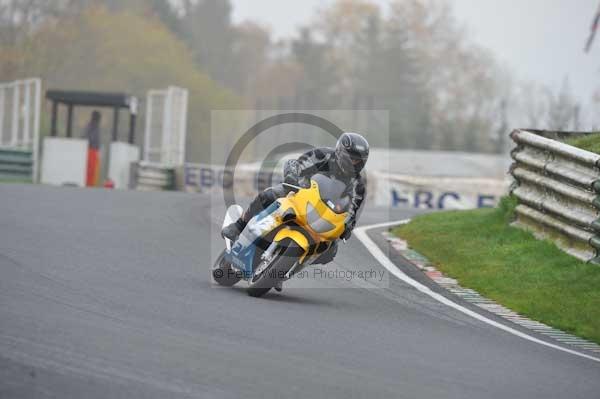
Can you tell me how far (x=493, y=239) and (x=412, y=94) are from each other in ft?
252

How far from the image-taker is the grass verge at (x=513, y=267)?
9469 mm

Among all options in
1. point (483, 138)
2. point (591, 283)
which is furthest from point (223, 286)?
point (483, 138)

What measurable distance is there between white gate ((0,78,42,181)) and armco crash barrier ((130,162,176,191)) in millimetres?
3249

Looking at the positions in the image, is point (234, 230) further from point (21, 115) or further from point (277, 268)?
point (21, 115)

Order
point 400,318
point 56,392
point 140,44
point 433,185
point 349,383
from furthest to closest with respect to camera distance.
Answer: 1. point 140,44
2. point 433,185
3. point 400,318
4. point 349,383
5. point 56,392

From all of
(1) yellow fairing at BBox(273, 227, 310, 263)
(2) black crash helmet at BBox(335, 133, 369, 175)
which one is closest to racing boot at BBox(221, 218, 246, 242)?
(1) yellow fairing at BBox(273, 227, 310, 263)

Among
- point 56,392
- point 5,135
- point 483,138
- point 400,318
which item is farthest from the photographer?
point 483,138

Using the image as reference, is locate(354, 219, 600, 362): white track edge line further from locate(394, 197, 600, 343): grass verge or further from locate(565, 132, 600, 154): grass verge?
locate(565, 132, 600, 154): grass verge

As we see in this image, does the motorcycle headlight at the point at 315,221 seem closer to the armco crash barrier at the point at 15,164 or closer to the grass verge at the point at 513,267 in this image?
the grass verge at the point at 513,267

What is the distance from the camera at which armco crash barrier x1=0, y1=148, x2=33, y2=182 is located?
88.7 ft

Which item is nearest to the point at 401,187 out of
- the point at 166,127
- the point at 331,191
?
the point at 166,127

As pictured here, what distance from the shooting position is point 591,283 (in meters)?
10.2


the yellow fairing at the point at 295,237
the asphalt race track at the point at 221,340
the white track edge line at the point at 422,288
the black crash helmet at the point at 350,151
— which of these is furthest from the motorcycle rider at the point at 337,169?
the white track edge line at the point at 422,288

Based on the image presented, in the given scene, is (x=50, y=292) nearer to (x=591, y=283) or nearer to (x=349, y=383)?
(x=349, y=383)
